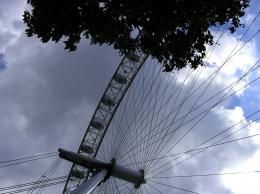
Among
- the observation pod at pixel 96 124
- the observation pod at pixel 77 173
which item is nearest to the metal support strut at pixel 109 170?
the observation pod at pixel 96 124

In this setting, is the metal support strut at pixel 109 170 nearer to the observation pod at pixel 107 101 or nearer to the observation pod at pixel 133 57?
the observation pod at pixel 133 57

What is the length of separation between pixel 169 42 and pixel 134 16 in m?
1.67

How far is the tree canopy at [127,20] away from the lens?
511 inches

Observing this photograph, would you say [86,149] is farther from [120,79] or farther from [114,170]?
[114,170]

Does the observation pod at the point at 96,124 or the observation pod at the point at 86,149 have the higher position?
the observation pod at the point at 96,124

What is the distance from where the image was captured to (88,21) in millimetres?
13227

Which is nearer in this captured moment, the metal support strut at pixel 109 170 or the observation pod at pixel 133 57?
the metal support strut at pixel 109 170

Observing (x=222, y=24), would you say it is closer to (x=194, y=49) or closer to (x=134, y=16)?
(x=194, y=49)

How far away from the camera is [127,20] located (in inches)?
531

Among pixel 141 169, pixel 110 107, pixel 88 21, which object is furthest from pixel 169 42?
pixel 110 107

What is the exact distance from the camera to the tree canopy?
12969 millimetres

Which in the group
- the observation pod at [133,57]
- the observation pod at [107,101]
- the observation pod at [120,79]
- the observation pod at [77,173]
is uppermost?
the observation pod at [133,57]

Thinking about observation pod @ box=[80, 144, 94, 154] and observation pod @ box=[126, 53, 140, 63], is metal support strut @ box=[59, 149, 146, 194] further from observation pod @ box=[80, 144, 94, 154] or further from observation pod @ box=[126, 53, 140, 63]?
observation pod @ box=[80, 144, 94, 154]

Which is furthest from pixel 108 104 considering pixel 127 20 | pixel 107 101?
pixel 127 20
